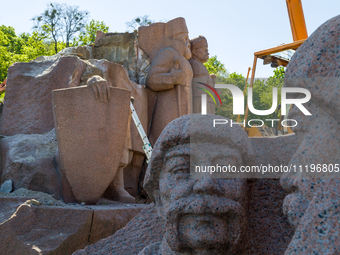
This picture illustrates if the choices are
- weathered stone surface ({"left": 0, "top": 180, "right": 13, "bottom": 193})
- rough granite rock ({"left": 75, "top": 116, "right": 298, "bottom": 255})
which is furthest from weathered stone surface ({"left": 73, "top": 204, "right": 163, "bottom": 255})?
weathered stone surface ({"left": 0, "top": 180, "right": 13, "bottom": 193})

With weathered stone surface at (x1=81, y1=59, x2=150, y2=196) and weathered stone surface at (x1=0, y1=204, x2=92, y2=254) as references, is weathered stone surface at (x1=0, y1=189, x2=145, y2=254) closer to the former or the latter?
weathered stone surface at (x1=0, y1=204, x2=92, y2=254)

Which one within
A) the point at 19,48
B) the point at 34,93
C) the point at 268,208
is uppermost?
the point at 19,48

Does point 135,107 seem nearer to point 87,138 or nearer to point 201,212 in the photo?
A: point 87,138

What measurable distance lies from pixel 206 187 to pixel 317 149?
55cm

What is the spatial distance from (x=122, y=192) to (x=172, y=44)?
10.3ft

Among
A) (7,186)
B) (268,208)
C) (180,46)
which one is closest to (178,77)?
(180,46)

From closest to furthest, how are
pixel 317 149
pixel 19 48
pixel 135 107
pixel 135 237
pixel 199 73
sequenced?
pixel 317 149, pixel 135 237, pixel 135 107, pixel 199 73, pixel 19 48

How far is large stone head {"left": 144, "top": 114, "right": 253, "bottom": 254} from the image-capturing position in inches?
65.2

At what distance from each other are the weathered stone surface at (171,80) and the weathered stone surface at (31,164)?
7.21ft

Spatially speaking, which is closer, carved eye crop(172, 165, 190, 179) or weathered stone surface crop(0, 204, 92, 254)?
carved eye crop(172, 165, 190, 179)

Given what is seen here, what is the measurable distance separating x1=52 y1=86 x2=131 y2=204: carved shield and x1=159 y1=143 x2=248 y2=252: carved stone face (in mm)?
2392

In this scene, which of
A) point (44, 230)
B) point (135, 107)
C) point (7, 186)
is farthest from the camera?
point (135, 107)

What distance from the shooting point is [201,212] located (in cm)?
164

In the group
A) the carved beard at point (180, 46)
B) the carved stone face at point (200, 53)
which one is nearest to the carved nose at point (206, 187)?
the carved beard at point (180, 46)
